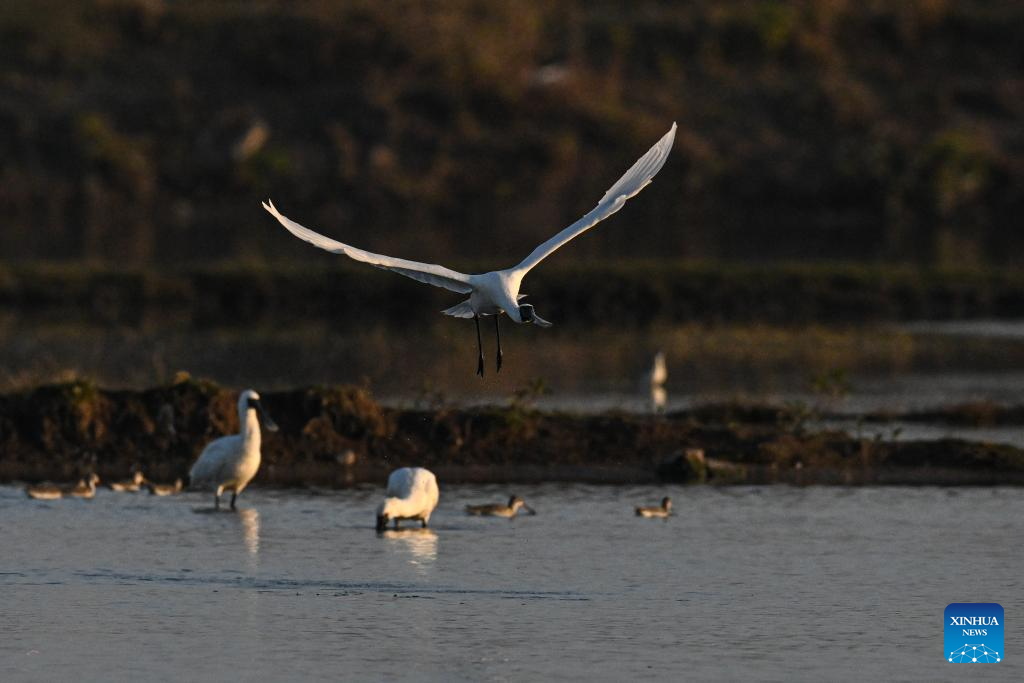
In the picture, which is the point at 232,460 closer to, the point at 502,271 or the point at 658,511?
the point at 658,511

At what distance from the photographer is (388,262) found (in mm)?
14922

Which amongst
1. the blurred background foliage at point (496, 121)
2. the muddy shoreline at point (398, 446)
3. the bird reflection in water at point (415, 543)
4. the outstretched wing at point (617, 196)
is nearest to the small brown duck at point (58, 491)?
the muddy shoreline at point (398, 446)

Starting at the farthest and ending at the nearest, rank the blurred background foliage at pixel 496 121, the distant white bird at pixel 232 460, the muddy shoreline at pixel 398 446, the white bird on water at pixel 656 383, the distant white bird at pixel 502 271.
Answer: the blurred background foliage at pixel 496 121 → the white bird on water at pixel 656 383 → the muddy shoreline at pixel 398 446 → the distant white bird at pixel 232 460 → the distant white bird at pixel 502 271

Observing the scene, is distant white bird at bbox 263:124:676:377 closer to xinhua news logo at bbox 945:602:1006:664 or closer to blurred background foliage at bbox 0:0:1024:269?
xinhua news logo at bbox 945:602:1006:664

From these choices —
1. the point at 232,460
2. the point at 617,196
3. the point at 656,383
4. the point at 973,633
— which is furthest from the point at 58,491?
the point at 656,383

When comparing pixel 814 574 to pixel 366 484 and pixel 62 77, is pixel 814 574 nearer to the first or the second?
pixel 366 484

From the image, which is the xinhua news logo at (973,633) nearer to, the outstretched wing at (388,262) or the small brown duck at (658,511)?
the outstretched wing at (388,262)

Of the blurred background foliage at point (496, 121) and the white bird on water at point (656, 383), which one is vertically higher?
the blurred background foliage at point (496, 121)

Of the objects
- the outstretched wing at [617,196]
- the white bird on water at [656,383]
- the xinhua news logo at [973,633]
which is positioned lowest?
the xinhua news logo at [973,633]

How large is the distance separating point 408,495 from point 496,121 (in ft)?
168

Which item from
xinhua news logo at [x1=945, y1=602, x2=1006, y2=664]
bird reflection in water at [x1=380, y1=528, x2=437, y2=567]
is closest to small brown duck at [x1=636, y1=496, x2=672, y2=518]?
bird reflection in water at [x1=380, y1=528, x2=437, y2=567]

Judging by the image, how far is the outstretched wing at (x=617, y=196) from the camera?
632 inches

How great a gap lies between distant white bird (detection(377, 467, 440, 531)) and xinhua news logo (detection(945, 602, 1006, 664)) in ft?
16.1

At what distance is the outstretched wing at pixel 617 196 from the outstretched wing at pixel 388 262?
0.55m
